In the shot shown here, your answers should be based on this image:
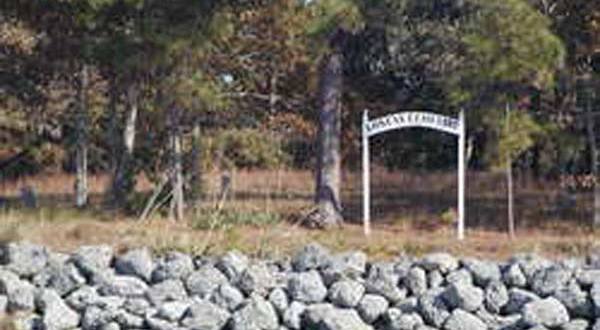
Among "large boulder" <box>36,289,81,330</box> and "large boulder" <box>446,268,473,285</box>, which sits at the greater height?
"large boulder" <box>446,268,473,285</box>

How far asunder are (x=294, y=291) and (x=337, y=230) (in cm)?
536

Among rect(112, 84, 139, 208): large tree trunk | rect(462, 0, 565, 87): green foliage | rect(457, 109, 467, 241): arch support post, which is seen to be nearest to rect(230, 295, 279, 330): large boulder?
rect(457, 109, 467, 241): arch support post

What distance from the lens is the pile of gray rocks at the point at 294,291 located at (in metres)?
11.0

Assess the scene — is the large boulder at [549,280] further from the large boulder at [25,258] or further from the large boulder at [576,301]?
the large boulder at [25,258]

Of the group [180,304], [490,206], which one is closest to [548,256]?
[180,304]

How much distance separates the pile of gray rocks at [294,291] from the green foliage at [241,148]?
6.83 m

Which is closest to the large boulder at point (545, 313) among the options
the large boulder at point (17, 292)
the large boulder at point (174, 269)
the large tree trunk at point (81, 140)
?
the large boulder at point (174, 269)

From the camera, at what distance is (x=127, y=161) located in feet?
68.9

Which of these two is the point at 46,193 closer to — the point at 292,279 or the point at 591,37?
the point at 591,37

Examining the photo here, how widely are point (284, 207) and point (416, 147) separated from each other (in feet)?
36.0

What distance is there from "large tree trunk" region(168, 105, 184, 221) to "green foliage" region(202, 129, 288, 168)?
0.72 m

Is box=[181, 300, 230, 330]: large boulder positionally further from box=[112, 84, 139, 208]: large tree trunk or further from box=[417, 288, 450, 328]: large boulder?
box=[112, 84, 139, 208]: large tree trunk

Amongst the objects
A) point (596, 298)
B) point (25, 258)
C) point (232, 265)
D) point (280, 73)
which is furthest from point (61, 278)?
point (280, 73)

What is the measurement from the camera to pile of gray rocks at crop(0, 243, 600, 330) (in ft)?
36.0
